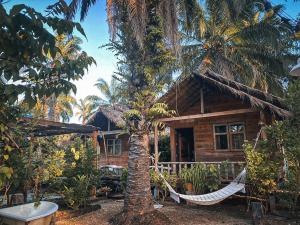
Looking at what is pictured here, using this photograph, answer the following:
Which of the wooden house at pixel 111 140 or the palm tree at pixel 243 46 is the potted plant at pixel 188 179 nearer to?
the palm tree at pixel 243 46

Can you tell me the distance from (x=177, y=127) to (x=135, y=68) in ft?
22.0

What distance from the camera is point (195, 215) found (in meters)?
7.44

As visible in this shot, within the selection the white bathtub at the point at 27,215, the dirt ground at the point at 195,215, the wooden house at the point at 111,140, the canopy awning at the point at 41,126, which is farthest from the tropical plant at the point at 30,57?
the wooden house at the point at 111,140

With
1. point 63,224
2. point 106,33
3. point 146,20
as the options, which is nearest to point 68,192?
point 63,224

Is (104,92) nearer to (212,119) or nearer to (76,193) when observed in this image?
(212,119)

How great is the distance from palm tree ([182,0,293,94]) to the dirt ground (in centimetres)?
905

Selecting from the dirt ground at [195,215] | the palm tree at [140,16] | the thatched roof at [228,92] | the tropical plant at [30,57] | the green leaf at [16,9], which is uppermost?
the palm tree at [140,16]

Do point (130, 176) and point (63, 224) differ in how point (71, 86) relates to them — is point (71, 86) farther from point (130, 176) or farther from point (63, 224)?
point (63, 224)

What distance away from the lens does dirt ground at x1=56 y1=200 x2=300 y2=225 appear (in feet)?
22.0

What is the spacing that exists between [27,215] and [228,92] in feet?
26.7

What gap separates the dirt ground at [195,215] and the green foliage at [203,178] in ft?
2.03

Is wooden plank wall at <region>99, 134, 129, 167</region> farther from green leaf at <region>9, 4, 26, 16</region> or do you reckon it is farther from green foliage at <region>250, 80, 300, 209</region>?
green leaf at <region>9, 4, 26, 16</region>

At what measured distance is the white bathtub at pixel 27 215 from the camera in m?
4.90

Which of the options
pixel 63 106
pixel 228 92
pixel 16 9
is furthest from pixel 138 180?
pixel 63 106
